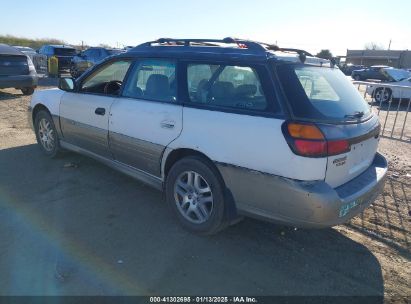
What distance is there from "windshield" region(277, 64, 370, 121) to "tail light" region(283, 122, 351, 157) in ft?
0.35

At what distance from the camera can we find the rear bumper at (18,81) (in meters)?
10.8

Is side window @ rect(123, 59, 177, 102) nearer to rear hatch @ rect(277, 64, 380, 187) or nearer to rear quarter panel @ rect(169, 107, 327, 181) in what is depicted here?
rear quarter panel @ rect(169, 107, 327, 181)

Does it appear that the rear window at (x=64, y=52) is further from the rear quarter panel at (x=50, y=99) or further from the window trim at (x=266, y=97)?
the window trim at (x=266, y=97)

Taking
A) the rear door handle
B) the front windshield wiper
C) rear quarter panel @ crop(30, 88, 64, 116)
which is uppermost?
the front windshield wiper

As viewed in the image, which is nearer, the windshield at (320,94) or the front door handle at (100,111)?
the windshield at (320,94)

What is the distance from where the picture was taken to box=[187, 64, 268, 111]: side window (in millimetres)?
3277

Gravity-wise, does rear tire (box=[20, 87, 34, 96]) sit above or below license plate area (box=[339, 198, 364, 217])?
below

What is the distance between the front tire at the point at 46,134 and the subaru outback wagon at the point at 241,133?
1480mm

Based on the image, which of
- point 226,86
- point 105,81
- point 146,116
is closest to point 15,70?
point 105,81

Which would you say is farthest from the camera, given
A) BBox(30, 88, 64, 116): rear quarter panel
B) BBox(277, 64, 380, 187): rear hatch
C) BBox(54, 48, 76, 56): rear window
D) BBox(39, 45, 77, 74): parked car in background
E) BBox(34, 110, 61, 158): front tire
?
BBox(54, 48, 76, 56): rear window

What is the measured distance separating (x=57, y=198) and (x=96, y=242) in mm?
1194

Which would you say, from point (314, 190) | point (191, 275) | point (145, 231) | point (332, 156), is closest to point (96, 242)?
point (145, 231)

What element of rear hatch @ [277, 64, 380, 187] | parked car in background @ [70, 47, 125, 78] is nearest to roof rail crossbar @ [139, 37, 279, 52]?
rear hatch @ [277, 64, 380, 187]

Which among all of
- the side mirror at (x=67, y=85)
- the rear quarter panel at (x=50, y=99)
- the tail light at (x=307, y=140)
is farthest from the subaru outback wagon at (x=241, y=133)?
the rear quarter panel at (x=50, y=99)
